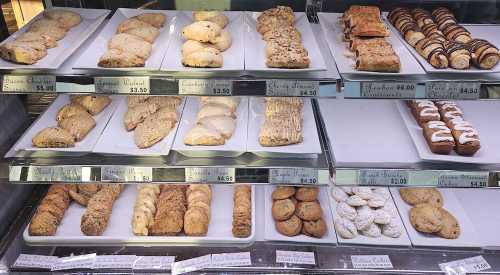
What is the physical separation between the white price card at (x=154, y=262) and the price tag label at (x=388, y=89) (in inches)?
44.8

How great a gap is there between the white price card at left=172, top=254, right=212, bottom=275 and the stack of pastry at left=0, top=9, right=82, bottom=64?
3.48ft

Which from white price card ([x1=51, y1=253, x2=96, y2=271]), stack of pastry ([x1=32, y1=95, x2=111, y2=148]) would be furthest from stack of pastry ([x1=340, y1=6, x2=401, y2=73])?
white price card ([x1=51, y1=253, x2=96, y2=271])

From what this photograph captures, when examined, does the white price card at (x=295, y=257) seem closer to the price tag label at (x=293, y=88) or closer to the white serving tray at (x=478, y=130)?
the white serving tray at (x=478, y=130)

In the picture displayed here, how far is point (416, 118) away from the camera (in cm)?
229

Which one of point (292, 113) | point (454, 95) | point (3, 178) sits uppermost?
point (454, 95)

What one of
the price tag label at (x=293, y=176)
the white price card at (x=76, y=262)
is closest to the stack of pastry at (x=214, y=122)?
the price tag label at (x=293, y=176)

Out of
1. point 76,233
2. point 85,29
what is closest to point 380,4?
point 85,29

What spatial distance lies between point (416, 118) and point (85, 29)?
1.61 meters

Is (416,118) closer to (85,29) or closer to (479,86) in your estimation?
(479,86)

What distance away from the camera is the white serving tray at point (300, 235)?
7.20 feet

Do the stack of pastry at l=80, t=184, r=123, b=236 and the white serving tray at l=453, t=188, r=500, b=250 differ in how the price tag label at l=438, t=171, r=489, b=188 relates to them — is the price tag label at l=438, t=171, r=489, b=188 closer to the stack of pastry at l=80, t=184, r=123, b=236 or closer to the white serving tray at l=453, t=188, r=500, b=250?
the white serving tray at l=453, t=188, r=500, b=250

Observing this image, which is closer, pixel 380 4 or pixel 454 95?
pixel 454 95

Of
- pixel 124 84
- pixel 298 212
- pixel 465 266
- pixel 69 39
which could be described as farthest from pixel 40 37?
pixel 465 266

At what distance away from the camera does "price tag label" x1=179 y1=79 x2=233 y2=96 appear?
1782 mm
